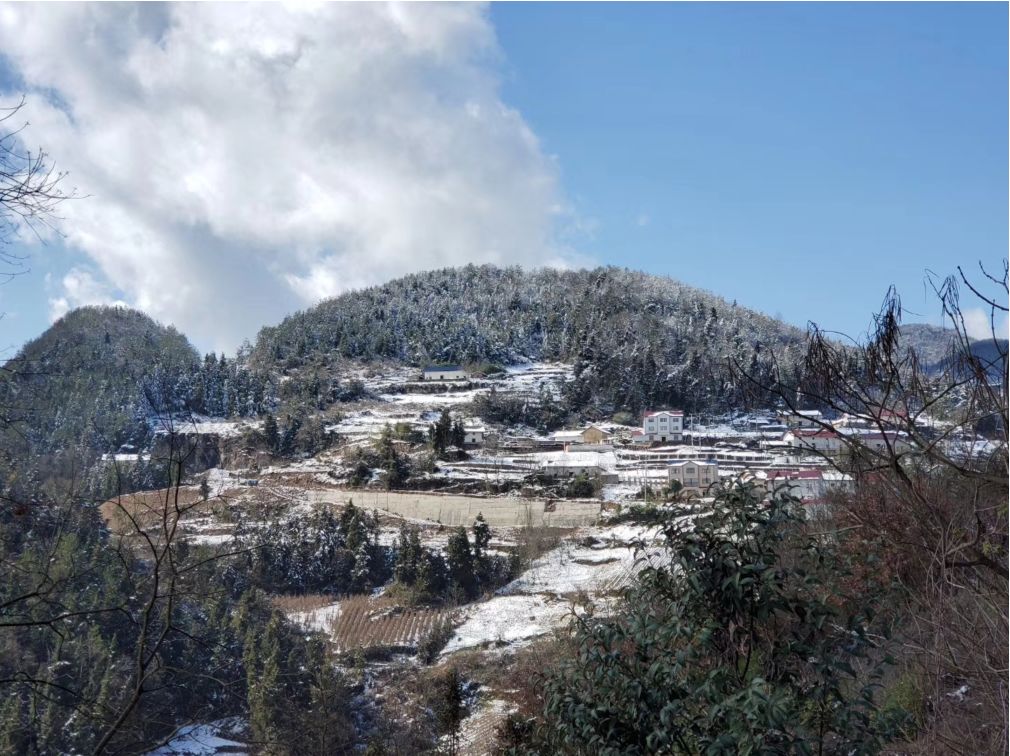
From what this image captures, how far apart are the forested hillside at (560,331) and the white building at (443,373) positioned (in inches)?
59.1

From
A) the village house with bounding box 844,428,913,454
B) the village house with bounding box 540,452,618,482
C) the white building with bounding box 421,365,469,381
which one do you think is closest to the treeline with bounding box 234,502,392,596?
the village house with bounding box 540,452,618,482

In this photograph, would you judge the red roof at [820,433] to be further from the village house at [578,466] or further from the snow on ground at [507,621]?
the village house at [578,466]

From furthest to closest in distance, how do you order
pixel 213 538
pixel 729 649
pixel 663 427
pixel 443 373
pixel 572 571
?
pixel 443 373
pixel 663 427
pixel 213 538
pixel 572 571
pixel 729 649

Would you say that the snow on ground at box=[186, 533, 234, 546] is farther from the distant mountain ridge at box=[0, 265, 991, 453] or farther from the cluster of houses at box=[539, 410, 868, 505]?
the cluster of houses at box=[539, 410, 868, 505]

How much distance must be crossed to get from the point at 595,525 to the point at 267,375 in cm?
2789

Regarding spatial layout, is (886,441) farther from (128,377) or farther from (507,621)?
(128,377)

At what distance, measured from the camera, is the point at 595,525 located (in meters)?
23.2

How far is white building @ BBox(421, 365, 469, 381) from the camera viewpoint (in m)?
45.5

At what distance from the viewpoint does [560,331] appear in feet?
176

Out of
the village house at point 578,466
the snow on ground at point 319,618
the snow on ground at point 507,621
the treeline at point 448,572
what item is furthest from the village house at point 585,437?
the snow on ground at point 319,618

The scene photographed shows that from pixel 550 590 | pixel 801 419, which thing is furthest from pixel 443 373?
pixel 801 419

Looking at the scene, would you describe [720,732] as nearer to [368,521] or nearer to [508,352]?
[368,521]

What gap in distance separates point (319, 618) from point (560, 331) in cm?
3785

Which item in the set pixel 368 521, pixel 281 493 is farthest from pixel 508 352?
pixel 368 521
